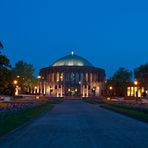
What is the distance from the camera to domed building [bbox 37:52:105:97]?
191m

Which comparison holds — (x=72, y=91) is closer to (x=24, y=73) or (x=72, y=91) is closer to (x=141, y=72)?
(x=141, y=72)

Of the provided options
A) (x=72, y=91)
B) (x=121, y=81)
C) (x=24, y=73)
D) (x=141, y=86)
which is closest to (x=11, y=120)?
(x=24, y=73)

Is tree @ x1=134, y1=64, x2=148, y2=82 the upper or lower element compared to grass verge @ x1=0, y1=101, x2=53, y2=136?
upper

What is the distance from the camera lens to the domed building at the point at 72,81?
191 meters

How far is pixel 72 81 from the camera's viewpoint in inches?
7554

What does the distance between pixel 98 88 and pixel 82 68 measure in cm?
1088

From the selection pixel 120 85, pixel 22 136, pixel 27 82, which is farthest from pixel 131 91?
pixel 22 136

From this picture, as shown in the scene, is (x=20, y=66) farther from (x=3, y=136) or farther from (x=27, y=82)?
(x=3, y=136)

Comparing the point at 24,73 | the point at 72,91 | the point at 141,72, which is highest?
Answer: the point at 141,72

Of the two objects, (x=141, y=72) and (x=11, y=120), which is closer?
(x=11, y=120)

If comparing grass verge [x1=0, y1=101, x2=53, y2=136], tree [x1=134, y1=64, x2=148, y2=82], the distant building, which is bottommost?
grass verge [x1=0, y1=101, x2=53, y2=136]

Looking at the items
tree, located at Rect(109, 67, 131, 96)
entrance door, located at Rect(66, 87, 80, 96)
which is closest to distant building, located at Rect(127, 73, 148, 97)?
tree, located at Rect(109, 67, 131, 96)

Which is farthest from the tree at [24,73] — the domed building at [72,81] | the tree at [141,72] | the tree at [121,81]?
the domed building at [72,81]

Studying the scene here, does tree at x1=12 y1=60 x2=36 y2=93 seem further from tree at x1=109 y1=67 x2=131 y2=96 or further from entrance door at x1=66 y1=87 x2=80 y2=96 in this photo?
entrance door at x1=66 y1=87 x2=80 y2=96
